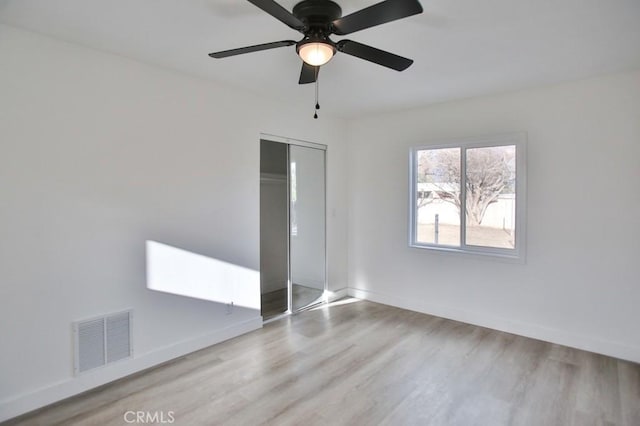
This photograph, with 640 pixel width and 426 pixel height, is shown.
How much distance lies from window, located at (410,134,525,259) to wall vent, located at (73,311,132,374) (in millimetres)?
3253

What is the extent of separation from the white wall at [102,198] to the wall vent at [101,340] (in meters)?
0.06

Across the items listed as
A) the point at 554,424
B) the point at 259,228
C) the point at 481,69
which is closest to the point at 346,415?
the point at 554,424

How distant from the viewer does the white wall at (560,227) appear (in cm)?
310

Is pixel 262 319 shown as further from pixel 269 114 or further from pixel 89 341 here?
pixel 269 114

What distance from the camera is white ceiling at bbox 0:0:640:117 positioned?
2.06 m

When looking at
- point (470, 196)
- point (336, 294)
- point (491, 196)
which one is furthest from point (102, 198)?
point (491, 196)

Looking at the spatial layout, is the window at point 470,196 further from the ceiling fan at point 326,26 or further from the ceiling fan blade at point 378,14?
the ceiling fan blade at point 378,14

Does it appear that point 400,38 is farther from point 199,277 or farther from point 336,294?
point 336,294

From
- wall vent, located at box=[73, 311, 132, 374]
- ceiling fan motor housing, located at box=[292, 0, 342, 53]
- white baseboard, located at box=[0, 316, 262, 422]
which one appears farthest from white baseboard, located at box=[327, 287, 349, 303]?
ceiling fan motor housing, located at box=[292, 0, 342, 53]

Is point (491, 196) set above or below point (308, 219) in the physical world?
above

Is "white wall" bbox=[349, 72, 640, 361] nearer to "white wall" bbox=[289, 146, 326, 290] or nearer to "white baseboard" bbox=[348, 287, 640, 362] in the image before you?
"white baseboard" bbox=[348, 287, 640, 362]

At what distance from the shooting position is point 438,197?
14.0ft

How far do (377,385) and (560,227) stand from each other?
2.35m

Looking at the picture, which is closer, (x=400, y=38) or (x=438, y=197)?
(x=400, y=38)
